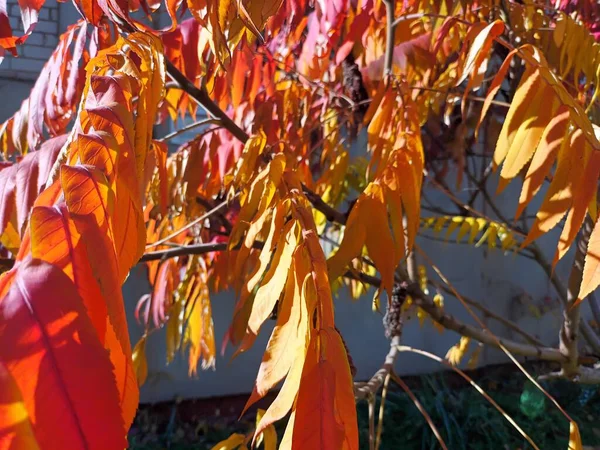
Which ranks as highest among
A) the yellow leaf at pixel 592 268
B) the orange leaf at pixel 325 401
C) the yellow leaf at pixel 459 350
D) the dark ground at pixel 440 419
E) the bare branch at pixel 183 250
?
the yellow leaf at pixel 592 268

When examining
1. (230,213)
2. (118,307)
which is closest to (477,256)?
(230,213)

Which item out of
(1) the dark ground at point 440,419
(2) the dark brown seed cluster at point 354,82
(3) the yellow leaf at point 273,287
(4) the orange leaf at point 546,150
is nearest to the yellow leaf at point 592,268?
(4) the orange leaf at point 546,150

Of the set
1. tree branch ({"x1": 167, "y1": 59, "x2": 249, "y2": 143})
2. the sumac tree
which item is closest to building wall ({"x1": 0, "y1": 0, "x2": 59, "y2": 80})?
the sumac tree

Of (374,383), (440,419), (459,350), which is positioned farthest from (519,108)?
(440,419)

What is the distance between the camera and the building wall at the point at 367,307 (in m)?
2.33

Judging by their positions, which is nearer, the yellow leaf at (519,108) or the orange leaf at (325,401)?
the orange leaf at (325,401)

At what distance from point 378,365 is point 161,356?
3.99 feet

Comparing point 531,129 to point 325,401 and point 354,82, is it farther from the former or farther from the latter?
point 354,82

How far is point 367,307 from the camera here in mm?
3117

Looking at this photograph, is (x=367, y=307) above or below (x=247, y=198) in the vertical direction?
below

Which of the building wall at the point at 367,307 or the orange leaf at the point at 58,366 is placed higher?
the orange leaf at the point at 58,366

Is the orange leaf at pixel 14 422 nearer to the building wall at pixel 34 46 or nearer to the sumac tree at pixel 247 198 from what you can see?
the sumac tree at pixel 247 198

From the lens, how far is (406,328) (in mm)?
3197

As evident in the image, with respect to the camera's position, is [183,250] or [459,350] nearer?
[183,250]
